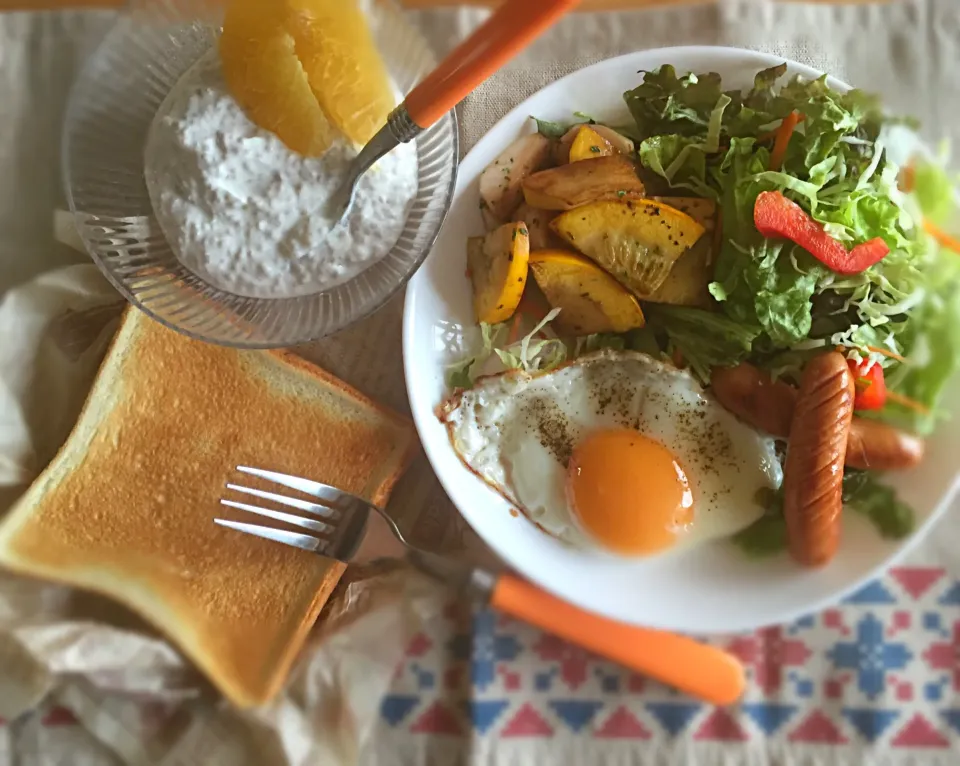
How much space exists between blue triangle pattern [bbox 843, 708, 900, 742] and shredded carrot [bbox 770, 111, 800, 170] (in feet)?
3.15

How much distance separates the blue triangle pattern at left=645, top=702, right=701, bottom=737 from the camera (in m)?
1.36

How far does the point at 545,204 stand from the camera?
1.30m

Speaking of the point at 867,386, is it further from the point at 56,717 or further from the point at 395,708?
the point at 56,717

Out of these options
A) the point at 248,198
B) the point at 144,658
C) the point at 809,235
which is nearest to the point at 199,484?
the point at 144,658

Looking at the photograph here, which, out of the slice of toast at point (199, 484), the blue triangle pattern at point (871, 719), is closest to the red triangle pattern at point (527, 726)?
the slice of toast at point (199, 484)

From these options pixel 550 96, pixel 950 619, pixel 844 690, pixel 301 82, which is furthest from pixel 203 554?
pixel 950 619

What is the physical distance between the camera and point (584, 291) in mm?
1298

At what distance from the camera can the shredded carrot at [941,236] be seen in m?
1.23

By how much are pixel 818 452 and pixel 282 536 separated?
2.97 feet

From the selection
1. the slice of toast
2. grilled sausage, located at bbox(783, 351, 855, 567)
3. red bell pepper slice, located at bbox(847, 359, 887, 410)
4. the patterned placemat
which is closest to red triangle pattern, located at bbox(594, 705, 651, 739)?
the patterned placemat

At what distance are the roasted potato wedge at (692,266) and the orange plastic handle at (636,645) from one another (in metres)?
0.55

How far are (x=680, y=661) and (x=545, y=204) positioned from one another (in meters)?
0.81

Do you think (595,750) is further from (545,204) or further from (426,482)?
(545,204)

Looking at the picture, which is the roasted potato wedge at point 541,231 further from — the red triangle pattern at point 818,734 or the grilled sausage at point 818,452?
the red triangle pattern at point 818,734
